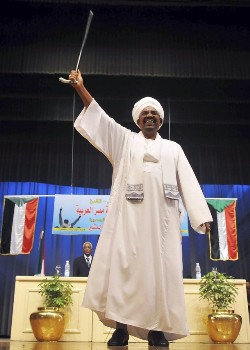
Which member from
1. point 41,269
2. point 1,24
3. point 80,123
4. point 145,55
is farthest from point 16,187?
point 80,123

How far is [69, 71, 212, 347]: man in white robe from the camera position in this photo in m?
2.01

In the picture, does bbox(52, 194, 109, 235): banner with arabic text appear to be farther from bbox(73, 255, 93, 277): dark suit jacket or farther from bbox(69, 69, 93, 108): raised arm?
bbox(69, 69, 93, 108): raised arm

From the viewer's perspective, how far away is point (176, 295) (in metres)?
2.05

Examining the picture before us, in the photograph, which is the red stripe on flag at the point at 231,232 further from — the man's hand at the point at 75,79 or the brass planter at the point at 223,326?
the man's hand at the point at 75,79

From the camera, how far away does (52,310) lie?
180 inches

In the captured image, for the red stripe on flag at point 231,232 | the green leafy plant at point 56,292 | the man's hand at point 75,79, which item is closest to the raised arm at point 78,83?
the man's hand at point 75,79

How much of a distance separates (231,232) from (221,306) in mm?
3003

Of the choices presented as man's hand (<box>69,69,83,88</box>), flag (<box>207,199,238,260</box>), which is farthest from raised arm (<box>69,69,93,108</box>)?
flag (<box>207,199,238,260</box>)

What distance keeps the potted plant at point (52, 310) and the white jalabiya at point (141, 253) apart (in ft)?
8.52

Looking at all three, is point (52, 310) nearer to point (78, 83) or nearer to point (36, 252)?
point (78, 83)

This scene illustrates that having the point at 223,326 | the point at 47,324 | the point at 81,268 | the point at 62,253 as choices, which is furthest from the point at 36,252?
the point at 223,326

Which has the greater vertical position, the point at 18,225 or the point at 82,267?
the point at 18,225

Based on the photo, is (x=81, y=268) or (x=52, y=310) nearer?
(x=52, y=310)

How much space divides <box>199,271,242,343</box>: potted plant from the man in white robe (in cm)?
264
